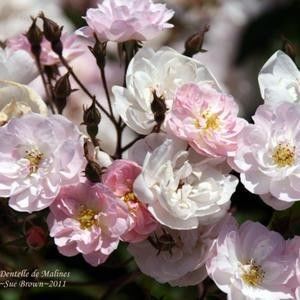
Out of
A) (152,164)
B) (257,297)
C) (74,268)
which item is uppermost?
(152,164)

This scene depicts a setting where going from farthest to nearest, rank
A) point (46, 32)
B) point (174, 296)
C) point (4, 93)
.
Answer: point (174, 296)
point (46, 32)
point (4, 93)

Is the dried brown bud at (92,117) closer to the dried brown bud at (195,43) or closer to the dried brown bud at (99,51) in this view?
the dried brown bud at (99,51)

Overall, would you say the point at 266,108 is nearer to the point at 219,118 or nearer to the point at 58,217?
the point at 219,118

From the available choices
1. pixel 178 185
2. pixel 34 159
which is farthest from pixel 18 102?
pixel 178 185

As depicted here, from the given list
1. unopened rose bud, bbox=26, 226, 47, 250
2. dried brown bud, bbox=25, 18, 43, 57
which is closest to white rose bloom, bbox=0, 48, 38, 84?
dried brown bud, bbox=25, 18, 43, 57

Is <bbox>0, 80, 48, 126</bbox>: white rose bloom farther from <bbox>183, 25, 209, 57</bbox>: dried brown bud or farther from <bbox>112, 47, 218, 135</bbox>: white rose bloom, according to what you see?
<bbox>183, 25, 209, 57</bbox>: dried brown bud

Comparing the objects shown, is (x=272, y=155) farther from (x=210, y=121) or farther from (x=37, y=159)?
(x=37, y=159)

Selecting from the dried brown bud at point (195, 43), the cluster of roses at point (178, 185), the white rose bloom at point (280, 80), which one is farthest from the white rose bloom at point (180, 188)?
the dried brown bud at point (195, 43)

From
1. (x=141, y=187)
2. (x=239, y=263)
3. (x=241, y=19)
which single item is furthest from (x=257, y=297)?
(x=241, y=19)
